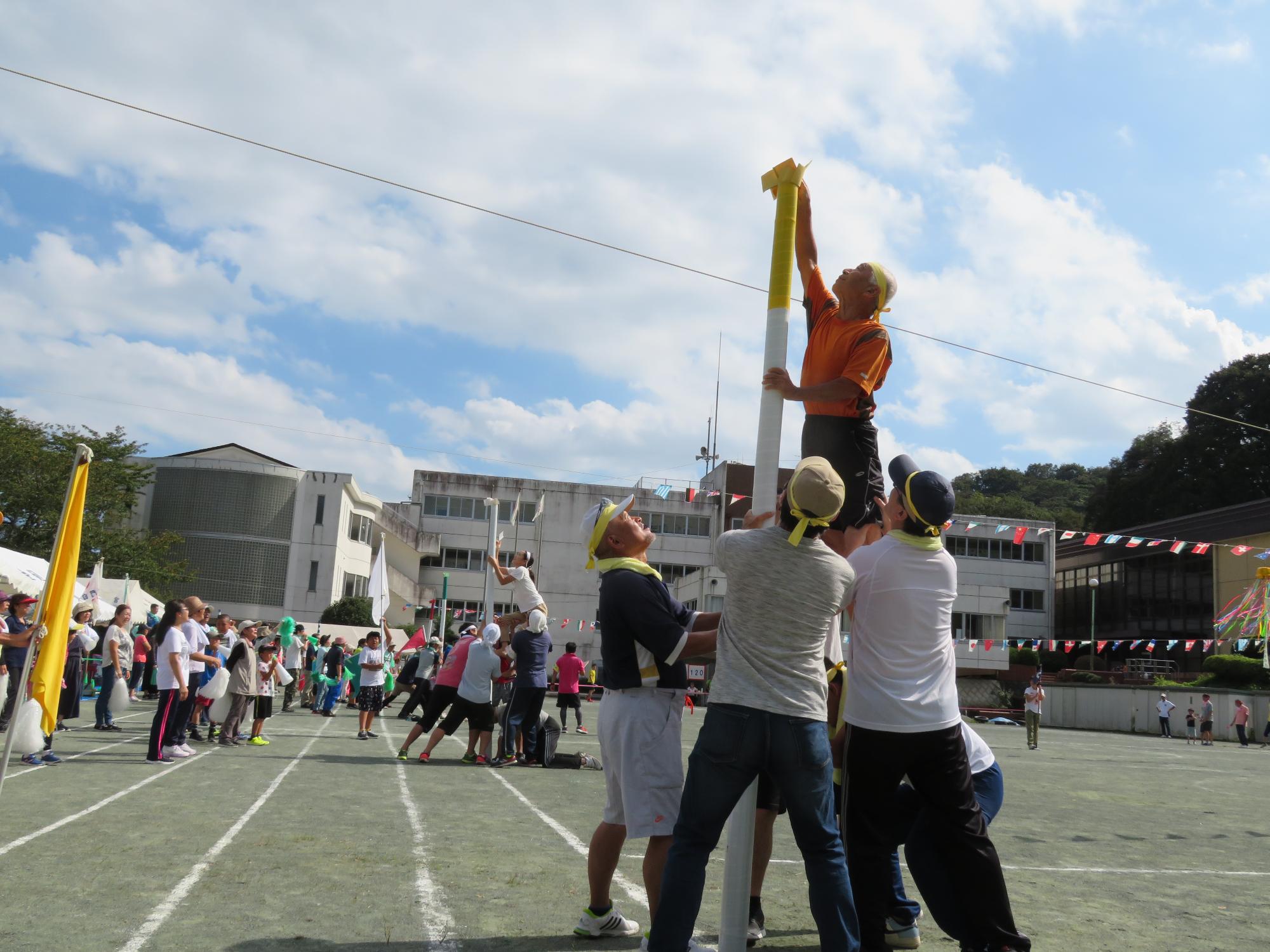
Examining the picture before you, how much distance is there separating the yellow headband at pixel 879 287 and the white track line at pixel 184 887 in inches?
161

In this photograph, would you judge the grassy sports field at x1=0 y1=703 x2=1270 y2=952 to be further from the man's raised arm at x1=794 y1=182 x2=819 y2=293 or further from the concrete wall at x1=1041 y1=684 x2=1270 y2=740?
the concrete wall at x1=1041 y1=684 x2=1270 y2=740

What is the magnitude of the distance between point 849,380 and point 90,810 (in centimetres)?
657

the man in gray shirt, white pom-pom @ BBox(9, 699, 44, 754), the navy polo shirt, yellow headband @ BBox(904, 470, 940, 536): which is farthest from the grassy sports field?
yellow headband @ BBox(904, 470, 940, 536)

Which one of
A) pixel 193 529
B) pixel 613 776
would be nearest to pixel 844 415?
pixel 613 776

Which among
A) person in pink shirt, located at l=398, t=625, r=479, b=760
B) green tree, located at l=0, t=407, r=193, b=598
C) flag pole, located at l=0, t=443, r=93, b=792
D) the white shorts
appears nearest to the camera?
the white shorts

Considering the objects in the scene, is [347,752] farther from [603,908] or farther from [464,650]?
[603,908]

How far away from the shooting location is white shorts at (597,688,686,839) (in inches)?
163

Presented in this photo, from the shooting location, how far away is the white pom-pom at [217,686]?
13.6m

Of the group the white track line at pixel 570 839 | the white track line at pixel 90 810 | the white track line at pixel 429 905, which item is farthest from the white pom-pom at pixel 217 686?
the white track line at pixel 429 905

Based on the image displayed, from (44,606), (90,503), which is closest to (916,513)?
(44,606)

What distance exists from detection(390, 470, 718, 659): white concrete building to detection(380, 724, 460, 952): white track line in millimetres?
57843

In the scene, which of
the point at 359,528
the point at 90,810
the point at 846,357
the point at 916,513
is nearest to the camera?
the point at 916,513

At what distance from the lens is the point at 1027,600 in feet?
210

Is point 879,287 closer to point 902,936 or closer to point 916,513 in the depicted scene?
point 916,513
